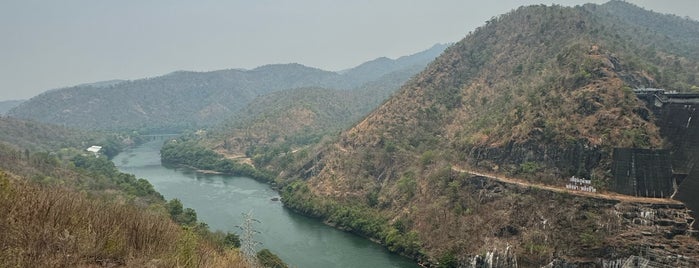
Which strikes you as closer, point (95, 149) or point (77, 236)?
point (77, 236)

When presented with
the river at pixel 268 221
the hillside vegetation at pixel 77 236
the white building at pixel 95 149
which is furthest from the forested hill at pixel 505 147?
Result: the white building at pixel 95 149

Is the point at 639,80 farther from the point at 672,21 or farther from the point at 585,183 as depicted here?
the point at 672,21

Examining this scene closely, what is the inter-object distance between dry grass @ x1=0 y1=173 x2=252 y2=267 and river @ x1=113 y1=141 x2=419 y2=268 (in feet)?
104

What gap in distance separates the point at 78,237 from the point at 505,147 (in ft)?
150

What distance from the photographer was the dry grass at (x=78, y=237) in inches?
484

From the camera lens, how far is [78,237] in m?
13.6

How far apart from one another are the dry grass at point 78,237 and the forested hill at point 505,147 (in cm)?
3269

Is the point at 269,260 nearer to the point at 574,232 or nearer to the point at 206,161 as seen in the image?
the point at 574,232

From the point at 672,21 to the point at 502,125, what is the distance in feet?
315

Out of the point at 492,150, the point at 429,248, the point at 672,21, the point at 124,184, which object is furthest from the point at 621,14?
the point at 124,184

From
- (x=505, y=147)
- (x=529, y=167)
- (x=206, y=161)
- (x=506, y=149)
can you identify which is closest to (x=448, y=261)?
(x=529, y=167)

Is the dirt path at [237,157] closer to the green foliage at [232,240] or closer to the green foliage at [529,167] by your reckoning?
the green foliage at [232,240]

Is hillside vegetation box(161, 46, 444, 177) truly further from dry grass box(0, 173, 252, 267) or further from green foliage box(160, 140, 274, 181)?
dry grass box(0, 173, 252, 267)

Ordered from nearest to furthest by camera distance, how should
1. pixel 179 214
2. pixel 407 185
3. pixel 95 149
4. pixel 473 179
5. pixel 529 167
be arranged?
pixel 529 167
pixel 473 179
pixel 179 214
pixel 407 185
pixel 95 149
